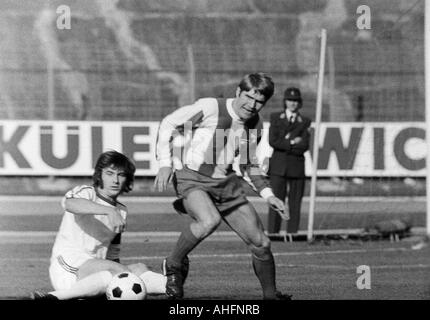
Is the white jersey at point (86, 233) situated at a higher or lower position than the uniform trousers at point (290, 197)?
higher

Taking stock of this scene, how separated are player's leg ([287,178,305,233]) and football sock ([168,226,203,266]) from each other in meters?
5.14

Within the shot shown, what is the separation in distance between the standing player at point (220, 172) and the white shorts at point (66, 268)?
0.67 m

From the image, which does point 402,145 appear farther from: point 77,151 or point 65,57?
point 65,57

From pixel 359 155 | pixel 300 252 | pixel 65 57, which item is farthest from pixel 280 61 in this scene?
pixel 300 252

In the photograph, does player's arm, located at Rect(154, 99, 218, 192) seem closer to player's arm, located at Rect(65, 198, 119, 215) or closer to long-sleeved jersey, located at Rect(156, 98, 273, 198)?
long-sleeved jersey, located at Rect(156, 98, 273, 198)

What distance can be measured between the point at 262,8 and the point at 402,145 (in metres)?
7.08

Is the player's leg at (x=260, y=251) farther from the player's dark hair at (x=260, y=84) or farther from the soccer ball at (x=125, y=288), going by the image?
the soccer ball at (x=125, y=288)

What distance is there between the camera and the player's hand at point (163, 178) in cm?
686

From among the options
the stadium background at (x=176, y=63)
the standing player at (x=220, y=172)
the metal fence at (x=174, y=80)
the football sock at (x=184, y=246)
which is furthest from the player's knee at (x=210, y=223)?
the metal fence at (x=174, y=80)

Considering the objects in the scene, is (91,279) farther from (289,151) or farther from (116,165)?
(289,151)

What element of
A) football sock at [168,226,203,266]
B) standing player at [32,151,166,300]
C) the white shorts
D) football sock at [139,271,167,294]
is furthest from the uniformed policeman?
the white shorts

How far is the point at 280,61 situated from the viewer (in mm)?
20297

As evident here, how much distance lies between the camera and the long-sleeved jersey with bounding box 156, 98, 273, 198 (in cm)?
722
